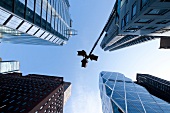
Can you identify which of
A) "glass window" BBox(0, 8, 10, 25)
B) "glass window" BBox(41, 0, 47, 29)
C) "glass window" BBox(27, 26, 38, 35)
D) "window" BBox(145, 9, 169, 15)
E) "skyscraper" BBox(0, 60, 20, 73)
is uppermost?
"glass window" BBox(41, 0, 47, 29)

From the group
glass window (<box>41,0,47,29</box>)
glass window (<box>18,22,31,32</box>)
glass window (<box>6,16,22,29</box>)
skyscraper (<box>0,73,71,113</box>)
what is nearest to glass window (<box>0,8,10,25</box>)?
glass window (<box>6,16,22,29</box>)

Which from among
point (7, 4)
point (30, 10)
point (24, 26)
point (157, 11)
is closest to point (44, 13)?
point (30, 10)

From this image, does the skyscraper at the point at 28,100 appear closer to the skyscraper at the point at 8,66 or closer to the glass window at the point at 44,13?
the glass window at the point at 44,13

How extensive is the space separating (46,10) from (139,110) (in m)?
50.2

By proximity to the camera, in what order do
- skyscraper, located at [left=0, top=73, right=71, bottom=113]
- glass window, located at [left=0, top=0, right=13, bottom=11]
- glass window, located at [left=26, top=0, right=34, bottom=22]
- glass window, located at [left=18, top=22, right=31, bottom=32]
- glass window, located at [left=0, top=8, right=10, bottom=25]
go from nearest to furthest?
1. glass window, located at [left=0, top=0, right=13, bottom=11]
2. glass window, located at [left=0, top=8, right=10, bottom=25]
3. glass window, located at [left=26, top=0, right=34, bottom=22]
4. glass window, located at [left=18, top=22, right=31, bottom=32]
5. skyscraper, located at [left=0, top=73, right=71, bottom=113]

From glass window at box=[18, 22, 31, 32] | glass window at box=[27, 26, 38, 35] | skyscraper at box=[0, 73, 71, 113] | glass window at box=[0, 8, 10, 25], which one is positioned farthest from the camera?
skyscraper at box=[0, 73, 71, 113]

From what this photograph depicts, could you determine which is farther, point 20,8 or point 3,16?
point 20,8

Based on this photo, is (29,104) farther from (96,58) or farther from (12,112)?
(96,58)

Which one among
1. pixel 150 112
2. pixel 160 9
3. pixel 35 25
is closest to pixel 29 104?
pixel 35 25

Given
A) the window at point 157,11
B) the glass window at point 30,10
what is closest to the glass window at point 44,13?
the glass window at point 30,10

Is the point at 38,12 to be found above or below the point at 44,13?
below

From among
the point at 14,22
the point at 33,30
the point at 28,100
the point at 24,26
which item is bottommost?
the point at 28,100

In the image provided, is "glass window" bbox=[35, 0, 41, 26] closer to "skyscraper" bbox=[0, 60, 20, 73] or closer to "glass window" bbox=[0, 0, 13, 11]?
"glass window" bbox=[0, 0, 13, 11]

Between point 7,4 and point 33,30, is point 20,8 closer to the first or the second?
point 7,4
